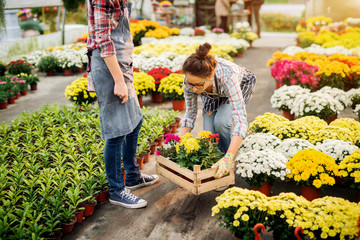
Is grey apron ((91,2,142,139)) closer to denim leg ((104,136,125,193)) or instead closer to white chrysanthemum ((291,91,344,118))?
denim leg ((104,136,125,193))

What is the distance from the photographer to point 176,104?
21.2 ft

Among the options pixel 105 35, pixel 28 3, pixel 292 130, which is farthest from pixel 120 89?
pixel 28 3

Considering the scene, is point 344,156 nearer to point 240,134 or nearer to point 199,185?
point 240,134

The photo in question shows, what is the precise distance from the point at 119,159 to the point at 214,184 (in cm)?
91

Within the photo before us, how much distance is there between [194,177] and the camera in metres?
3.12

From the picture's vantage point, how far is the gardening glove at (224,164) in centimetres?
306

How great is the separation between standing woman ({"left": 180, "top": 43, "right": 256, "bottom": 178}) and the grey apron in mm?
527

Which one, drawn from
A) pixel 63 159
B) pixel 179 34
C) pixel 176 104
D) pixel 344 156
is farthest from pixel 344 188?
pixel 179 34

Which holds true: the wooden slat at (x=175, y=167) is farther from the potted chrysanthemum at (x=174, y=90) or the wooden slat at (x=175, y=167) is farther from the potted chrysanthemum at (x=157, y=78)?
the potted chrysanthemum at (x=157, y=78)

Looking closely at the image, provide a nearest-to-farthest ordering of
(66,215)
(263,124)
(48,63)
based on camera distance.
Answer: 1. (66,215)
2. (263,124)
3. (48,63)

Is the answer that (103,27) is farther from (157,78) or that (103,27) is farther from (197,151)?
(157,78)

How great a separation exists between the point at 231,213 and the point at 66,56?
9.12 m

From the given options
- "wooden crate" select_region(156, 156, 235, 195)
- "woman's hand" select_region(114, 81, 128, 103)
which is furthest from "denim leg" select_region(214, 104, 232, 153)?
"woman's hand" select_region(114, 81, 128, 103)

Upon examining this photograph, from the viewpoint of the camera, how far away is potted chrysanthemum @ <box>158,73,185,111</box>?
627 centimetres
